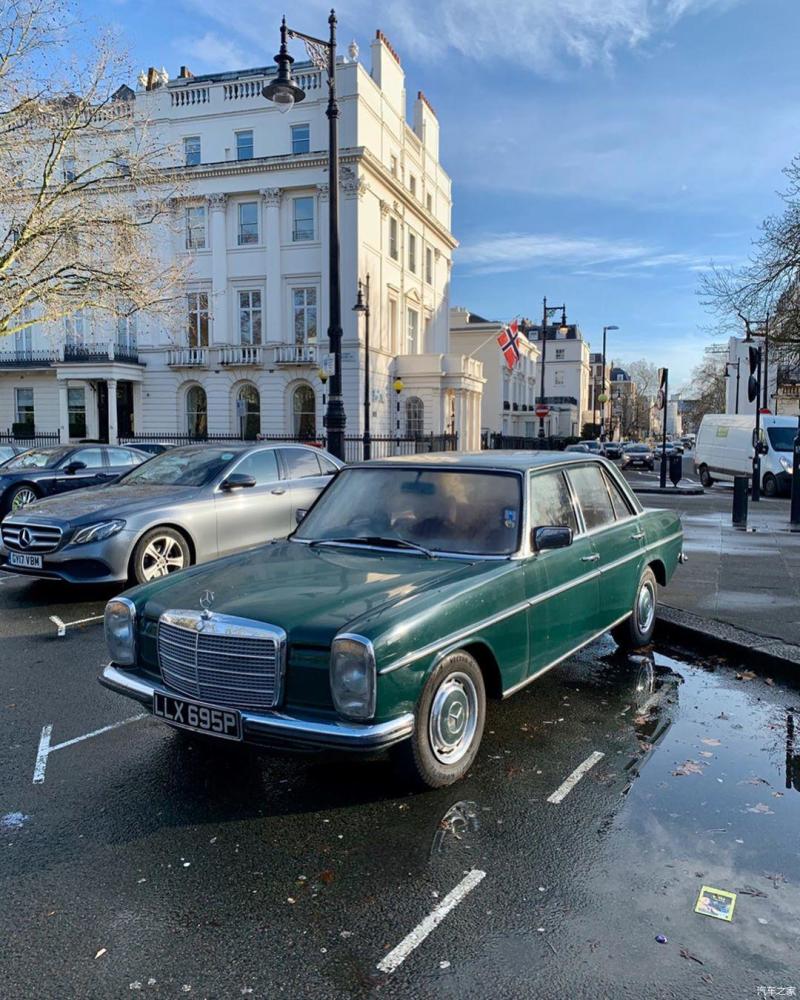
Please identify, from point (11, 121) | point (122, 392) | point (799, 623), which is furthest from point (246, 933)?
point (122, 392)

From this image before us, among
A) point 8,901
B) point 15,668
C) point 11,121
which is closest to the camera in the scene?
point 8,901

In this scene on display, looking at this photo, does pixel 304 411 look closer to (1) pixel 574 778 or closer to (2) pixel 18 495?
(2) pixel 18 495

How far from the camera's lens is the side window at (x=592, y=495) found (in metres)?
5.19

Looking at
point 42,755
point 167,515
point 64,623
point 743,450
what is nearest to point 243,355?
point 743,450

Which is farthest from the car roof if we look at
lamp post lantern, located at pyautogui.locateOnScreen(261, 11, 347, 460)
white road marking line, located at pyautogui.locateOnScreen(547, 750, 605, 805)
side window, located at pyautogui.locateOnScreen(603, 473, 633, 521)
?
lamp post lantern, located at pyautogui.locateOnScreen(261, 11, 347, 460)

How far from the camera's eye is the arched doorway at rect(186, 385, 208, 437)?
1567 inches

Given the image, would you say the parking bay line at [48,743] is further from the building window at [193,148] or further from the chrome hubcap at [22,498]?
the building window at [193,148]

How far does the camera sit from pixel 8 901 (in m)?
2.79

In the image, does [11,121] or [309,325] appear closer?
[11,121]

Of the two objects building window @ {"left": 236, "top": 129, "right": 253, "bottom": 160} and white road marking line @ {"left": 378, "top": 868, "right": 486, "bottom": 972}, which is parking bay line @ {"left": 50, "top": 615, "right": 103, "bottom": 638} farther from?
building window @ {"left": 236, "top": 129, "right": 253, "bottom": 160}

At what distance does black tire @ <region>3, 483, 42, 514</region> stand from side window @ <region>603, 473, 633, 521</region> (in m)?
10.8

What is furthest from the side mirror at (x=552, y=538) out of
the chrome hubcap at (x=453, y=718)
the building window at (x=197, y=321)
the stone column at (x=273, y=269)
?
the building window at (x=197, y=321)

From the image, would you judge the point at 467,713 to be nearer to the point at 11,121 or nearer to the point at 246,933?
the point at 246,933

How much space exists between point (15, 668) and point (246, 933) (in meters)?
3.78
